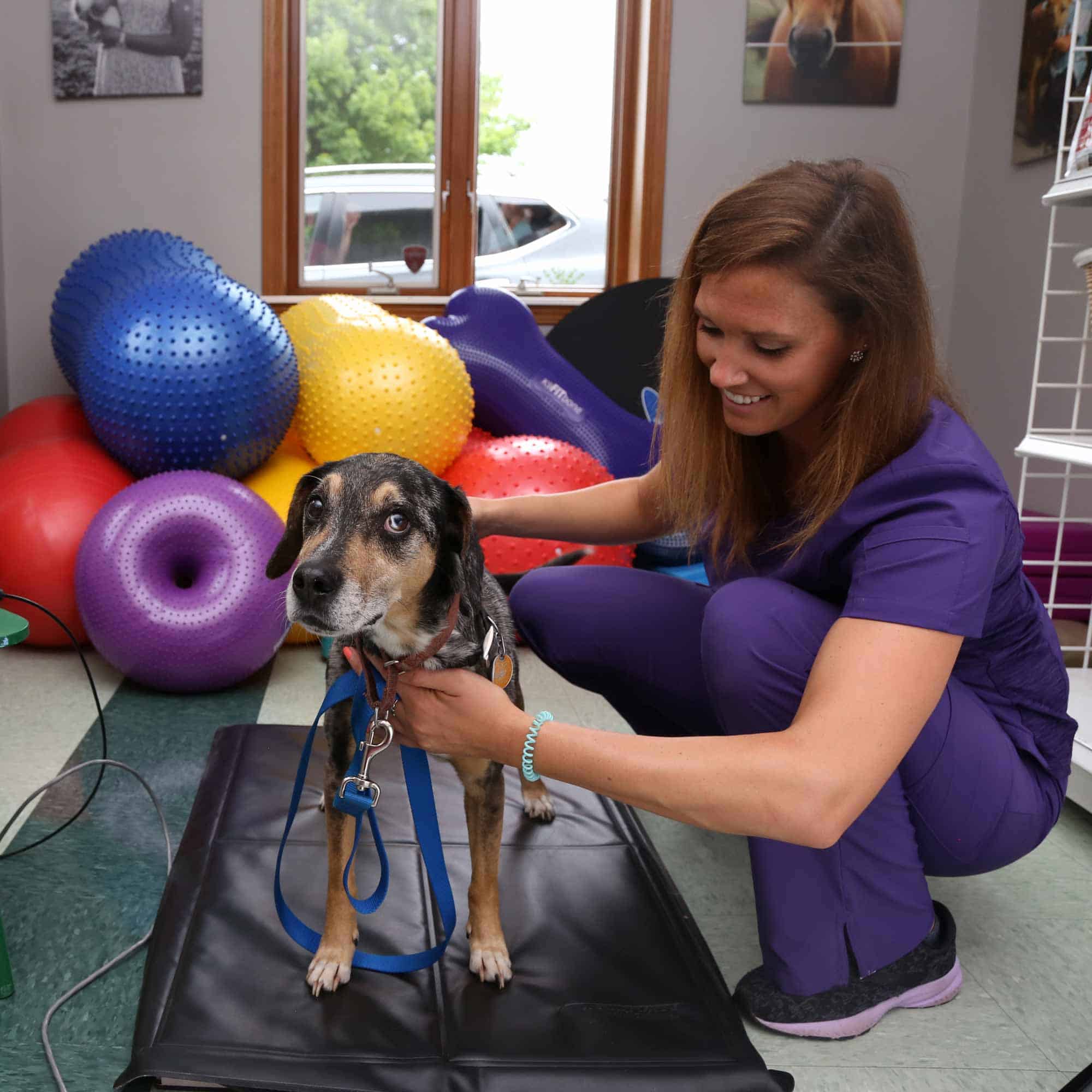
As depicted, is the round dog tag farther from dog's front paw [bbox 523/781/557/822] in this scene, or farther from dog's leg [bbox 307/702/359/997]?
dog's front paw [bbox 523/781/557/822]

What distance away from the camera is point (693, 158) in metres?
4.15

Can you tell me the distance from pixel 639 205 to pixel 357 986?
3.52 metres

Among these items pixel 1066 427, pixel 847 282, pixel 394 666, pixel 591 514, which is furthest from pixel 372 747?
pixel 1066 427

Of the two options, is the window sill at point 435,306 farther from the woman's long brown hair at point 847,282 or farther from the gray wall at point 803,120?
the woman's long brown hair at point 847,282

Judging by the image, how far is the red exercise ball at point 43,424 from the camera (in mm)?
3141

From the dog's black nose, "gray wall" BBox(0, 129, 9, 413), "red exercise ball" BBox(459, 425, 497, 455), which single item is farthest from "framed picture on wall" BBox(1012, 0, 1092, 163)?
"gray wall" BBox(0, 129, 9, 413)

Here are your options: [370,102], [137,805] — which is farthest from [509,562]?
[370,102]

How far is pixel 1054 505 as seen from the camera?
357 cm

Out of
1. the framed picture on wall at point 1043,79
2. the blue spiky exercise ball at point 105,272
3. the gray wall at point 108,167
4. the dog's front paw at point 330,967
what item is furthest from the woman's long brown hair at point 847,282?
the gray wall at point 108,167

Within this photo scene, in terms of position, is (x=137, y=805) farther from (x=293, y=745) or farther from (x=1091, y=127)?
(x=1091, y=127)

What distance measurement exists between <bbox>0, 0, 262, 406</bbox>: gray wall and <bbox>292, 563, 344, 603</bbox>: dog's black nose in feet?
10.6

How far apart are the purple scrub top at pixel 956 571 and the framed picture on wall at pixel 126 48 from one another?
135 inches

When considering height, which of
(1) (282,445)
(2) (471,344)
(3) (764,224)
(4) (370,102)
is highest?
(4) (370,102)

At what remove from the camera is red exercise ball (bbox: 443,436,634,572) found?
291cm
